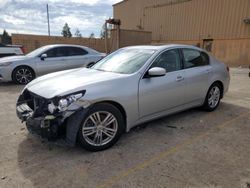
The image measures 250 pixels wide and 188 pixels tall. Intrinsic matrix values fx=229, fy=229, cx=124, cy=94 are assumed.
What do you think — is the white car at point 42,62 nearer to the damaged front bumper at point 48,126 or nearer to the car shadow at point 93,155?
the car shadow at point 93,155

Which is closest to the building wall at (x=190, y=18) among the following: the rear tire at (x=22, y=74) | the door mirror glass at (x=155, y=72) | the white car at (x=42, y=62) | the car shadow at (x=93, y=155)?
the white car at (x=42, y=62)

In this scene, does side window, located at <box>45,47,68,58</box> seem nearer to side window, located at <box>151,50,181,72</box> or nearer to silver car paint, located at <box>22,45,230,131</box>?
silver car paint, located at <box>22,45,230,131</box>

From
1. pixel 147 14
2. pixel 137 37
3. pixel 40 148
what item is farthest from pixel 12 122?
pixel 147 14

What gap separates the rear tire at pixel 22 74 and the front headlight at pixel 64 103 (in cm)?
584

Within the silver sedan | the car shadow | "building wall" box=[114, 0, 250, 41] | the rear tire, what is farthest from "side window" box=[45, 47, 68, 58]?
"building wall" box=[114, 0, 250, 41]

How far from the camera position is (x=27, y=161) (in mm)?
2979

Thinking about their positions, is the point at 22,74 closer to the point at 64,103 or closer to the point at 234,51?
the point at 64,103

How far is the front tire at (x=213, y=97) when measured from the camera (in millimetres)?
4988

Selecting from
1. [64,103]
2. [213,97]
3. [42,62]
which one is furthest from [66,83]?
[42,62]

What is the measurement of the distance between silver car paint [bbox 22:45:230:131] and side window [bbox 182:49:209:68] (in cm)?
12

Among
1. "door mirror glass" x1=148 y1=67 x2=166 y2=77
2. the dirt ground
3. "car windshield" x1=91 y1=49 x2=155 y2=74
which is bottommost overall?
the dirt ground

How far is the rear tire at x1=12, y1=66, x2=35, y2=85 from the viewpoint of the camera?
8.05 meters

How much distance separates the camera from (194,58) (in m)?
4.68

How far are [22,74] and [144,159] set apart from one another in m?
6.64
